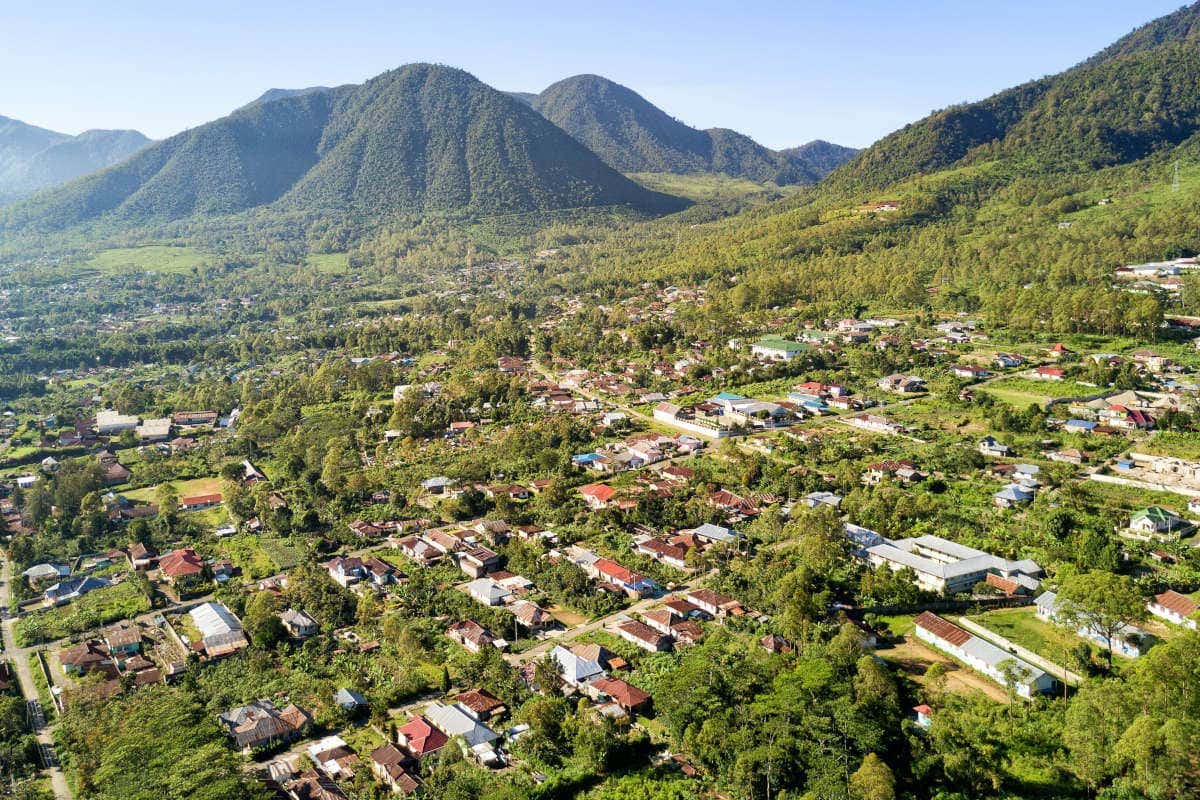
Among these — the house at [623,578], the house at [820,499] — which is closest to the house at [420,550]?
the house at [623,578]

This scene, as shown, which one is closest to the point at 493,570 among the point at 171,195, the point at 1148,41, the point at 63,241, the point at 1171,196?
the point at 1171,196

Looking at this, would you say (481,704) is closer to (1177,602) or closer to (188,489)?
(1177,602)

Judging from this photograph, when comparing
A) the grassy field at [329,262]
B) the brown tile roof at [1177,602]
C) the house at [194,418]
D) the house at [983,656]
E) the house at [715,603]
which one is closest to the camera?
the house at [983,656]

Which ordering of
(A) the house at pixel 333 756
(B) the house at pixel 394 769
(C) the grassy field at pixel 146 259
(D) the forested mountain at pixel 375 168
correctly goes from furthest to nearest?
(D) the forested mountain at pixel 375 168 → (C) the grassy field at pixel 146 259 → (A) the house at pixel 333 756 → (B) the house at pixel 394 769

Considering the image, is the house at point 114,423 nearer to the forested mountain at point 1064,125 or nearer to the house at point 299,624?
the house at point 299,624

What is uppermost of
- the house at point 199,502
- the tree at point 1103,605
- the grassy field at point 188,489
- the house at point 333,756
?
the tree at point 1103,605

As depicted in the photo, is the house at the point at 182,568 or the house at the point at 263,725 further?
the house at the point at 182,568
